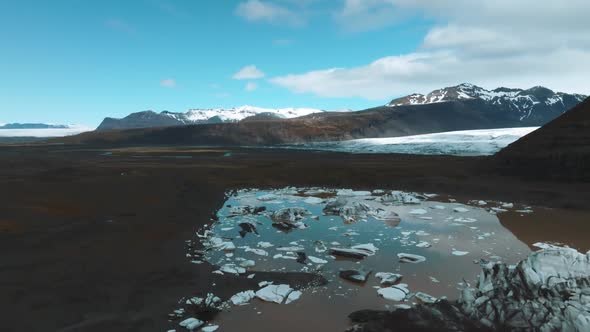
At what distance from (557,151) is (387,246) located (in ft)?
102

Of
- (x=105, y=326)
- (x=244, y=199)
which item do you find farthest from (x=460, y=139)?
(x=105, y=326)

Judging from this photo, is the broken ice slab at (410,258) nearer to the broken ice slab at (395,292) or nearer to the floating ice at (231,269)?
the broken ice slab at (395,292)

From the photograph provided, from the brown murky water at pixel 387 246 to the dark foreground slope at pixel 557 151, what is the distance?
1351 cm

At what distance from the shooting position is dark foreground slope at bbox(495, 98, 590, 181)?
109 ft

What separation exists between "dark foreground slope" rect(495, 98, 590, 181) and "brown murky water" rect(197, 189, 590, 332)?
532 inches

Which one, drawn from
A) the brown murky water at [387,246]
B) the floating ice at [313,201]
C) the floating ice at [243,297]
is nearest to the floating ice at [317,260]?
the brown murky water at [387,246]

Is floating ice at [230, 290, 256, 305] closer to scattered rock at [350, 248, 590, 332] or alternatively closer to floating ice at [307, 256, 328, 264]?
scattered rock at [350, 248, 590, 332]

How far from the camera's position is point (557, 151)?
119 ft

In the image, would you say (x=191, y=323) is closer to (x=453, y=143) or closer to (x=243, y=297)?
(x=243, y=297)

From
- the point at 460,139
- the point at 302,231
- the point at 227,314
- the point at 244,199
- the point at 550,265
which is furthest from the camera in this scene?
the point at 460,139

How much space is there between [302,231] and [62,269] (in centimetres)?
1068

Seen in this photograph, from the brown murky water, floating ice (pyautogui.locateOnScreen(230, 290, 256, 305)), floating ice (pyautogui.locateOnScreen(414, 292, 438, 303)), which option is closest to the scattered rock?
floating ice (pyautogui.locateOnScreen(414, 292, 438, 303))

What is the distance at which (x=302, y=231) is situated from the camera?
1867 cm

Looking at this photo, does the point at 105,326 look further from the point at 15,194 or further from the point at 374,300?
the point at 15,194
